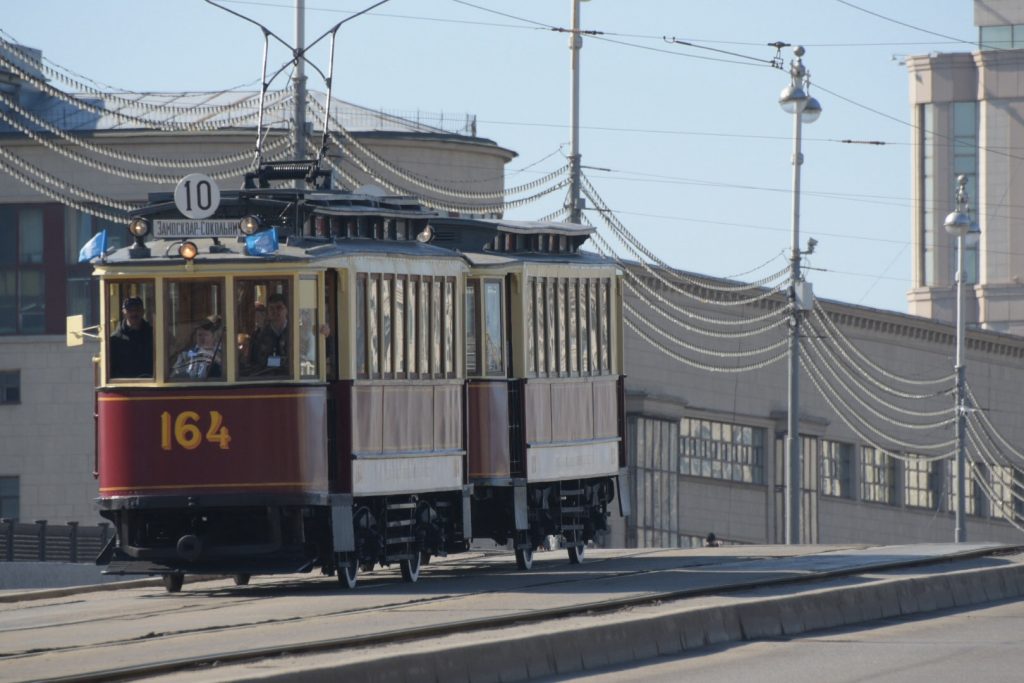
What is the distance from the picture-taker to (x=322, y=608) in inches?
695

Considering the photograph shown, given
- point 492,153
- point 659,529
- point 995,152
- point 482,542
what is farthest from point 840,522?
point 995,152

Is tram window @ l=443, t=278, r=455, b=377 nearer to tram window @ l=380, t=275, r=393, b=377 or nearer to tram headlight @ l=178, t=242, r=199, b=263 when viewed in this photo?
tram window @ l=380, t=275, r=393, b=377

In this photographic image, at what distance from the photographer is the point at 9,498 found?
53.4m

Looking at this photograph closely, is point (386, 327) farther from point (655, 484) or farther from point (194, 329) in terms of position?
point (655, 484)

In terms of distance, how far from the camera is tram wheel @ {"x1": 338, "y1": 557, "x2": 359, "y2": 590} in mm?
20094

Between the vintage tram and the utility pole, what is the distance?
15.9 metres

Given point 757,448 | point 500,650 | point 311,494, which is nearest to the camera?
point 500,650

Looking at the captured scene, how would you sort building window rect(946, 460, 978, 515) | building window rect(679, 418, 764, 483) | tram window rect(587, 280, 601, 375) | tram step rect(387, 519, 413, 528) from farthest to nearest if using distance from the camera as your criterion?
building window rect(946, 460, 978, 515)
building window rect(679, 418, 764, 483)
tram window rect(587, 280, 601, 375)
tram step rect(387, 519, 413, 528)

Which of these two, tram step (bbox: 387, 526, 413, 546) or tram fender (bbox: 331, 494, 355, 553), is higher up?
tram fender (bbox: 331, 494, 355, 553)

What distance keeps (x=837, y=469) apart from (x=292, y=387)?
51673 millimetres

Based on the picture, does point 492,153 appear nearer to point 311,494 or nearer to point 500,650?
point 311,494

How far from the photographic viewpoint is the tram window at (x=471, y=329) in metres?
22.7

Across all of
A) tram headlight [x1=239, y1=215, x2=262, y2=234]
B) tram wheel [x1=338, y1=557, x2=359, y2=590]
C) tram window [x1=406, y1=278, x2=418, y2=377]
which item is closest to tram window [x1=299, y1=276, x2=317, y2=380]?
tram headlight [x1=239, y1=215, x2=262, y2=234]

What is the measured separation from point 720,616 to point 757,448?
48.9 meters
